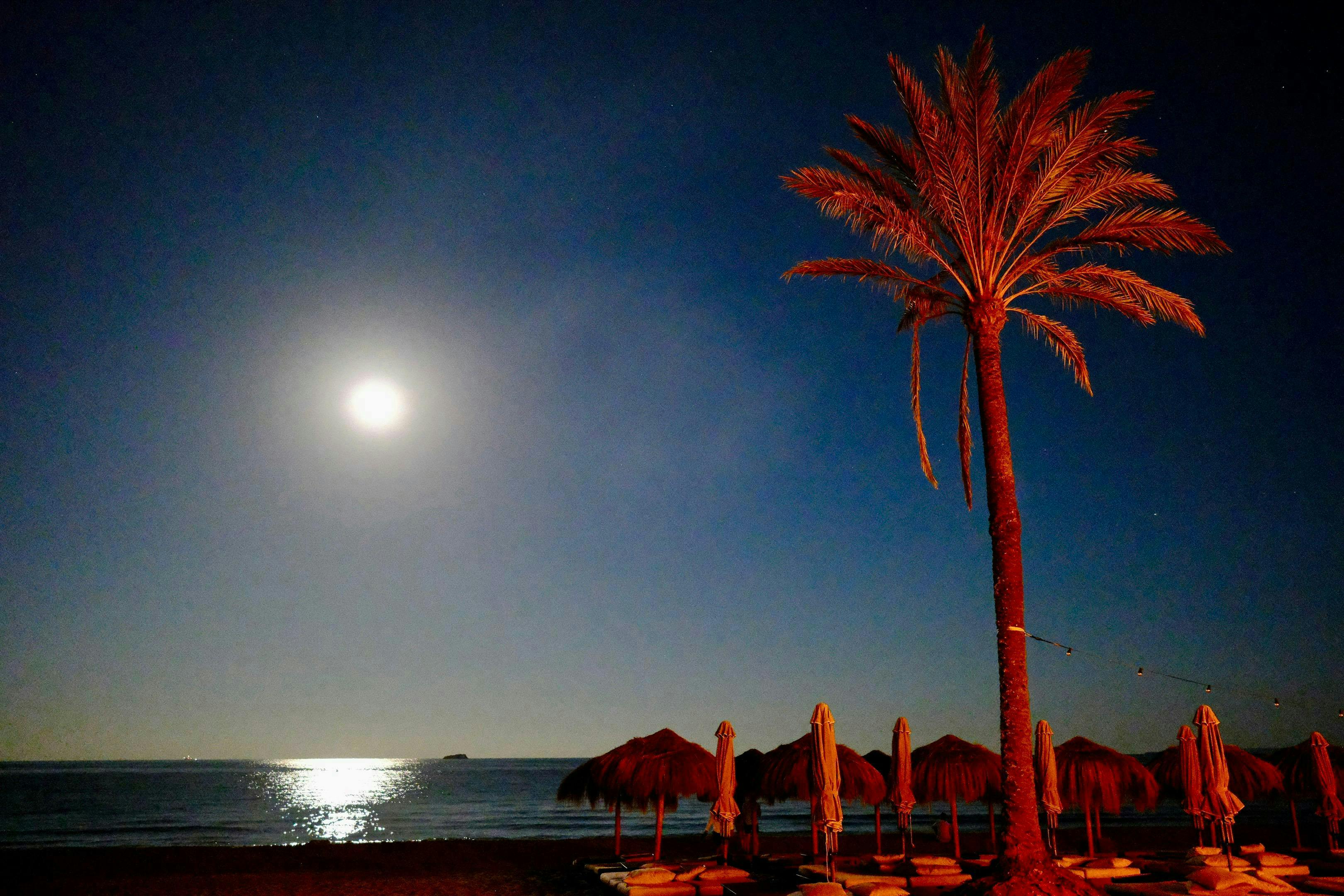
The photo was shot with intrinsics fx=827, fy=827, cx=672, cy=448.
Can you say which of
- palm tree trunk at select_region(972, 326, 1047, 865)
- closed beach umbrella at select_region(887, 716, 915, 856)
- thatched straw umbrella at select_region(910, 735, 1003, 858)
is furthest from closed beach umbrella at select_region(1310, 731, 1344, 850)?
palm tree trunk at select_region(972, 326, 1047, 865)

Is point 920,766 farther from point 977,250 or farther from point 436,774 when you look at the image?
point 436,774

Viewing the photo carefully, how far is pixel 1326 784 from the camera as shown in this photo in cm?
1733

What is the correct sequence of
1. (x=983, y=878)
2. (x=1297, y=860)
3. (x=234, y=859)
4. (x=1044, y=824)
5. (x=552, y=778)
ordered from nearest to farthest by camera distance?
(x=983, y=878)
(x=1297, y=860)
(x=234, y=859)
(x=1044, y=824)
(x=552, y=778)

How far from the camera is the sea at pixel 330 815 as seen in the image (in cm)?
4362

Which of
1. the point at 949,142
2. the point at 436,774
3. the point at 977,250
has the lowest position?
the point at 436,774

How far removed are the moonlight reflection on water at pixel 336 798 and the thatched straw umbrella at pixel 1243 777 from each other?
3740 cm

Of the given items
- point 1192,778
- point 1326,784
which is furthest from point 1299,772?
point 1192,778

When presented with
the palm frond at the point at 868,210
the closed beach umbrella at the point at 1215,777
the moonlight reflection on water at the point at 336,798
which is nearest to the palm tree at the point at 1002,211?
the palm frond at the point at 868,210

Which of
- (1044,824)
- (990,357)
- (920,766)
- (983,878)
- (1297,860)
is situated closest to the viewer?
(983,878)

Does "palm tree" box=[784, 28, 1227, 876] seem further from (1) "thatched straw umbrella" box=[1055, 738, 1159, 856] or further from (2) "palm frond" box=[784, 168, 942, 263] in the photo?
(1) "thatched straw umbrella" box=[1055, 738, 1159, 856]

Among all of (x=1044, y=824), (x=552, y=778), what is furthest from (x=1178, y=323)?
(x=552, y=778)

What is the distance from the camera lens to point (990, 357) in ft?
37.7

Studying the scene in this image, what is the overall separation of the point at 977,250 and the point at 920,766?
12050 mm

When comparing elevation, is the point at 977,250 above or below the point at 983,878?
above
